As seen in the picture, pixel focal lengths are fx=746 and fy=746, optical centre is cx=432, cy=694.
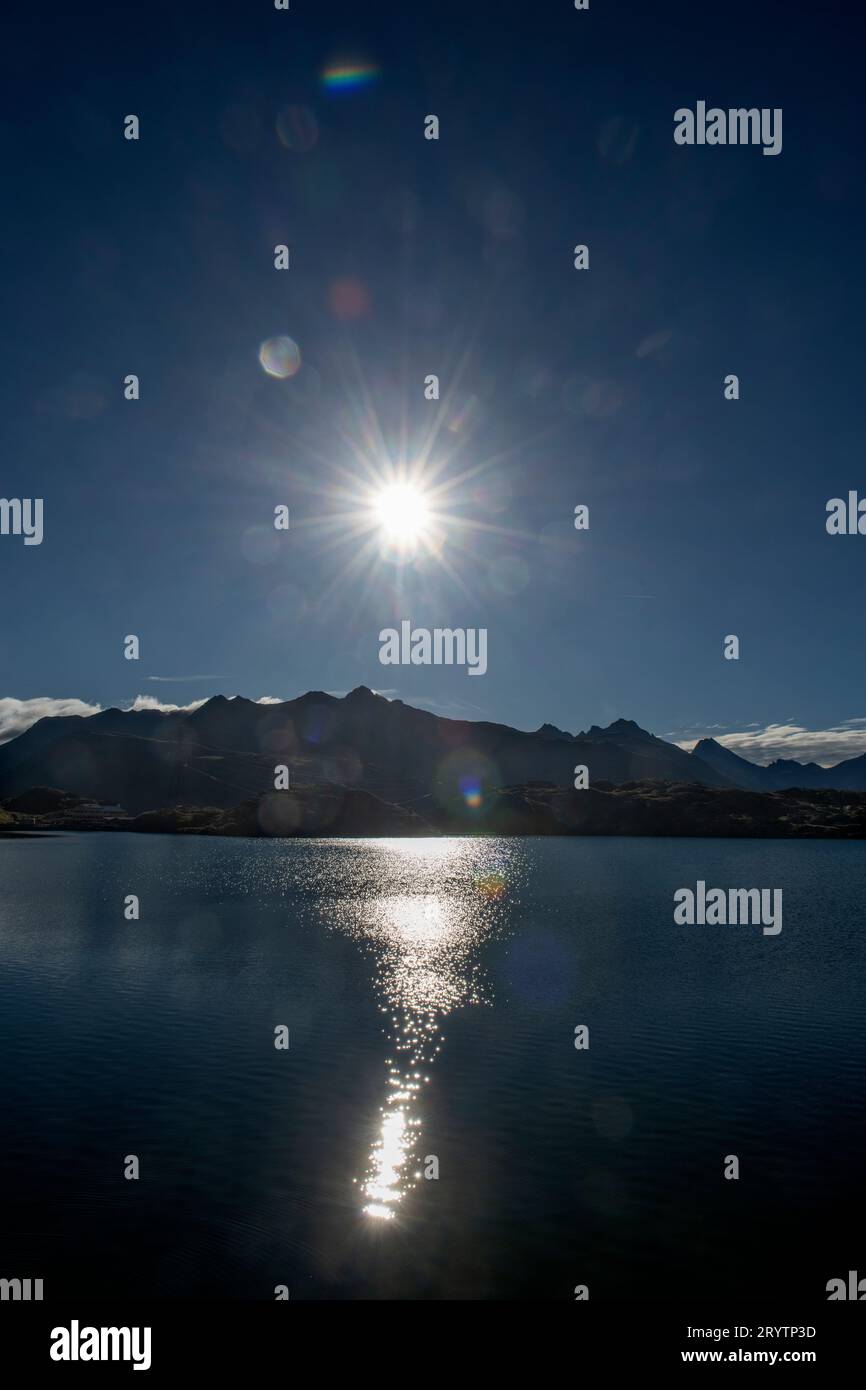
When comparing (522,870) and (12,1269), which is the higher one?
(522,870)

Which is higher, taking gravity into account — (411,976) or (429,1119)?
(411,976)

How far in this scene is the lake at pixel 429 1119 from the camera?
74.5ft

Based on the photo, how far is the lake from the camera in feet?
74.5

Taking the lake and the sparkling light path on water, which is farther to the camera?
the sparkling light path on water

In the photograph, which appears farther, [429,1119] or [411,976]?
[411,976]

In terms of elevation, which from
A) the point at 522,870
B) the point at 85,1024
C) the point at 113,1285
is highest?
the point at 522,870

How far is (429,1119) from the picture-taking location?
33281 mm

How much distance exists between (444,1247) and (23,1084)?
23.7 meters

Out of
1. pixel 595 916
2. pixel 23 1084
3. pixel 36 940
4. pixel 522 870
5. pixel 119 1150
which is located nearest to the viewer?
pixel 119 1150

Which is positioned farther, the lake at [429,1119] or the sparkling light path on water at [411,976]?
the sparkling light path on water at [411,976]
